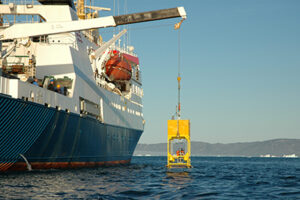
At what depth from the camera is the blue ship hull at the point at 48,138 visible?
22609 millimetres

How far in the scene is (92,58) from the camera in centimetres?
3794

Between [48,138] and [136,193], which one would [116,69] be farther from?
[136,193]

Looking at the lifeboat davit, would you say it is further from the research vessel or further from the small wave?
the small wave

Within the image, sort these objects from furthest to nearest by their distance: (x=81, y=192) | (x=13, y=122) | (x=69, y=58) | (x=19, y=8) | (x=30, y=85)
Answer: (x=19, y=8) < (x=69, y=58) < (x=30, y=85) < (x=13, y=122) < (x=81, y=192)

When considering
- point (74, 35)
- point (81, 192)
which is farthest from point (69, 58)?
point (81, 192)

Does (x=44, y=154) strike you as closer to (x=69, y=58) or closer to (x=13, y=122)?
(x=13, y=122)

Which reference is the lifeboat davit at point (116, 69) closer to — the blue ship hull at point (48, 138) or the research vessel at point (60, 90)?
the research vessel at point (60, 90)

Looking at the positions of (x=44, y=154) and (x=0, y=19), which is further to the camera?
(x=0, y=19)

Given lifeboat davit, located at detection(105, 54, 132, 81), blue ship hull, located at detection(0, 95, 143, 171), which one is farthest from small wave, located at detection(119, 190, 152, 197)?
lifeboat davit, located at detection(105, 54, 132, 81)

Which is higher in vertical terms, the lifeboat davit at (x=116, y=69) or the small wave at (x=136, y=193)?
the lifeboat davit at (x=116, y=69)

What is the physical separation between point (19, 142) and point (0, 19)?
629 inches

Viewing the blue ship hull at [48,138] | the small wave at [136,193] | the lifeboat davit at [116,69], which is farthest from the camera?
the lifeboat davit at [116,69]

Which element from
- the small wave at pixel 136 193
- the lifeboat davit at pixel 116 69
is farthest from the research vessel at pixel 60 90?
the small wave at pixel 136 193

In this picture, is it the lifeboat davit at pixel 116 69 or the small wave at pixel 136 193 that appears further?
the lifeboat davit at pixel 116 69
